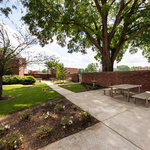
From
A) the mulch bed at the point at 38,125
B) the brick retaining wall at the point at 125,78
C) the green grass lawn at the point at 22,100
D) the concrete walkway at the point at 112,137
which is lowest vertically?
the green grass lawn at the point at 22,100

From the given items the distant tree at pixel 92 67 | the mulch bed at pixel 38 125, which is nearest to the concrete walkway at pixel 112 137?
the mulch bed at pixel 38 125

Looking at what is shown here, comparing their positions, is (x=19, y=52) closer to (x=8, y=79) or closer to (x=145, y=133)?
(x=145, y=133)

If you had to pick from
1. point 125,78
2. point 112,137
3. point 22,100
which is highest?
point 125,78

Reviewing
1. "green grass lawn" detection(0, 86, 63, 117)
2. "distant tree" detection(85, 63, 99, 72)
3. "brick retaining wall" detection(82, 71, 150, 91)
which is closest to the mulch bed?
"green grass lawn" detection(0, 86, 63, 117)

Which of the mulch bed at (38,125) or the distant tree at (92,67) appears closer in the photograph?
the mulch bed at (38,125)

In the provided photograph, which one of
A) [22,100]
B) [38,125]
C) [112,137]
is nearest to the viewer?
[112,137]

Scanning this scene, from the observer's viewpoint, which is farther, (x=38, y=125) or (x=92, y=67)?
(x=92, y=67)

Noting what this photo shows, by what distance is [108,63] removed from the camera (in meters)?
9.97

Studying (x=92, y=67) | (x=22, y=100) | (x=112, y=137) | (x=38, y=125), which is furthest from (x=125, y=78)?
(x=92, y=67)

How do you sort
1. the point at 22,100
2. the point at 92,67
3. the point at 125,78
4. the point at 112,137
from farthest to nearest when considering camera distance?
the point at 92,67 < the point at 125,78 < the point at 22,100 < the point at 112,137

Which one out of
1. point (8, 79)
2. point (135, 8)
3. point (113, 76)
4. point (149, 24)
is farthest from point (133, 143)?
point (8, 79)

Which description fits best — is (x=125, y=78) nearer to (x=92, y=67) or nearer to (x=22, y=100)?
(x=22, y=100)

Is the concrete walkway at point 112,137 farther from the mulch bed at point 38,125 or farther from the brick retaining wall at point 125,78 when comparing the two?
the brick retaining wall at point 125,78

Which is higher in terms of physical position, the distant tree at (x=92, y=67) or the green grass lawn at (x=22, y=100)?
the distant tree at (x=92, y=67)
